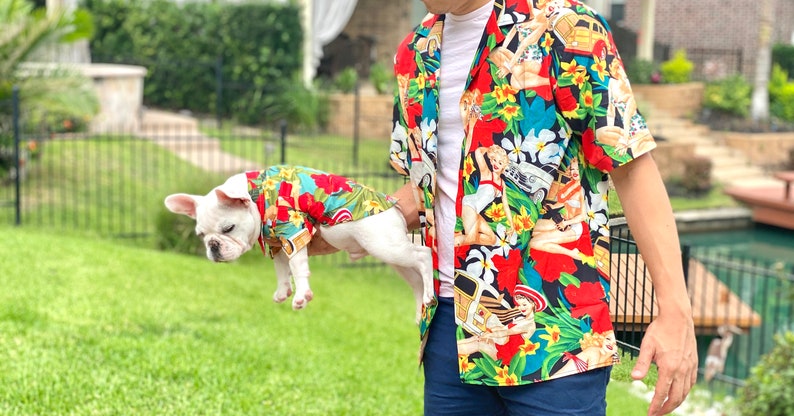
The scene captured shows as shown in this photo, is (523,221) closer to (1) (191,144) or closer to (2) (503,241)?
(2) (503,241)

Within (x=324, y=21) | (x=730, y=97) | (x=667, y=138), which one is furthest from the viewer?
(x=730, y=97)

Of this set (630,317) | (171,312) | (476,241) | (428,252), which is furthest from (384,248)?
(171,312)

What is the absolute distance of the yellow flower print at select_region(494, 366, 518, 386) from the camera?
6.14ft

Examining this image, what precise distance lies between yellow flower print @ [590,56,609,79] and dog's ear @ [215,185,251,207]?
764 mm

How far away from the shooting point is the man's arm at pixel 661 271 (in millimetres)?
1791

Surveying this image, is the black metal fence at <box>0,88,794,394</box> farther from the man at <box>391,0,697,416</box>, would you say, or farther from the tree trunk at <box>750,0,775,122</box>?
the tree trunk at <box>750,0,775,122</box>

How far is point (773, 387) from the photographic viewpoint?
522 centimetres

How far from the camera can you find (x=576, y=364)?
184 centimetres

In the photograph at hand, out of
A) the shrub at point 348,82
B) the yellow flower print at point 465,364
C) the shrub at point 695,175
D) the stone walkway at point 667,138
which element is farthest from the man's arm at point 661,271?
the shrub at point 348,82

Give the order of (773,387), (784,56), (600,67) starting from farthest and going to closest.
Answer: (784,56) → (773,387) → (600,67)

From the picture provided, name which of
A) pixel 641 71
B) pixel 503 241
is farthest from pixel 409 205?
pixel 641 71

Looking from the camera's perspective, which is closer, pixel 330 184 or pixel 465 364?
pixel 465 364

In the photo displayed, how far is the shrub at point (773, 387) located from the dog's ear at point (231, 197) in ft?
13.4

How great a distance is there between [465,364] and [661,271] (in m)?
0.45
